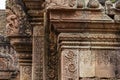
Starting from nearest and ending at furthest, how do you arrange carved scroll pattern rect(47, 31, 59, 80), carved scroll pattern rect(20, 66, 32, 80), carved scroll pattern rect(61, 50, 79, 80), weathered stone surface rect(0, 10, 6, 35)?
carved scroll pattern rect(61, 50, 79, 80) < carved scroll pattern rect(47, 31, 59, 80) < carved scroll pattern rect(20, 66, 32, 80) < weathered stone surface rect(0, 10, 6, 35)

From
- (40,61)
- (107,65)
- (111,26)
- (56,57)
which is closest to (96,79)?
(107,65)

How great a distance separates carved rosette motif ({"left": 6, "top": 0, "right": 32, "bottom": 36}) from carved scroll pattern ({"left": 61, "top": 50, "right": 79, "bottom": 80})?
4.14m

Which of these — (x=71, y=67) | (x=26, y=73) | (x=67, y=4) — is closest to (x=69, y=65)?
(x=71, y=67)

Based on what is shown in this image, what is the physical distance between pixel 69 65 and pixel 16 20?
4483 mm

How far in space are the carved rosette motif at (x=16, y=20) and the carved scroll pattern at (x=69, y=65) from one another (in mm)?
4137

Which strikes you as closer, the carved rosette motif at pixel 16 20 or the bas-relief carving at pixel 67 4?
the bas-relief carving at pixel 67 4

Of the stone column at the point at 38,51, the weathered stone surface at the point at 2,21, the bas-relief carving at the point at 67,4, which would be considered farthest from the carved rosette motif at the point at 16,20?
the weathered stone surface at the point at 2,21

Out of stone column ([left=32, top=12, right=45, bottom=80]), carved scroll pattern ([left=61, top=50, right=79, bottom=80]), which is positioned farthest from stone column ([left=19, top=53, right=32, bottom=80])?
carved scroll pattern ([left=61, top=50, right=79, bottom=80])

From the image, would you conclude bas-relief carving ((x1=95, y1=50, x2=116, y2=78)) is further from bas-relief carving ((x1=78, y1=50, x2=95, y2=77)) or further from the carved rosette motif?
the carved rosette motif

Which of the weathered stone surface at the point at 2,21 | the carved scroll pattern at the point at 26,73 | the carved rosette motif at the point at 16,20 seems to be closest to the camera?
the carved rosette motif at the point at 16,20

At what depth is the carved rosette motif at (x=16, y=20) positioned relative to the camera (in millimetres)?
11031

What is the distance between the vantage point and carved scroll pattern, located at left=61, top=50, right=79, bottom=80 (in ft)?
22.4

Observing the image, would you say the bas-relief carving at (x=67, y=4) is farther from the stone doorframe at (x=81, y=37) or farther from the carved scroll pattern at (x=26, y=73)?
the carved scroll pattern at (x=26, y=73)

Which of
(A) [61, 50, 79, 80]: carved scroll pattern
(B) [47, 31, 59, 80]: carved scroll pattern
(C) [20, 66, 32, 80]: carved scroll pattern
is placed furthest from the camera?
(C) [20, 66, 32, 80]: carved scroll pattern
